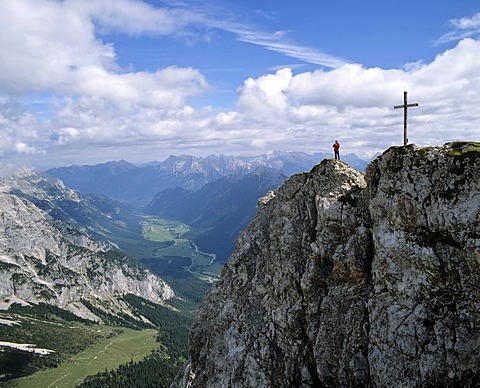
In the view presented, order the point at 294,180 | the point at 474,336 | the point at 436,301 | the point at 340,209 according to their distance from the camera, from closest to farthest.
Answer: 1. the point at 474,336
2. the point at 436,301
3. the point at 340,209
4. the point at 294,180

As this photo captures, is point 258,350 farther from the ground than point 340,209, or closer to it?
closer to it

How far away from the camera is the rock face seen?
27547mm

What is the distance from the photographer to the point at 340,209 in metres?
38.4

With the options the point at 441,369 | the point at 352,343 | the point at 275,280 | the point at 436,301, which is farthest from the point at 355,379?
the point at 275,280

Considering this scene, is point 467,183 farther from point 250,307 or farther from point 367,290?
point 250,307

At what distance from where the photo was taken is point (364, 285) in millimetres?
34188

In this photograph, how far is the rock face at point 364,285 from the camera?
2755 cm

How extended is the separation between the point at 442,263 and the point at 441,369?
7.49 metres

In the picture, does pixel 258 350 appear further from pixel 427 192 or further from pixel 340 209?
pixel 427 192

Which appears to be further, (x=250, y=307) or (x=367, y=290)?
(x=250, y=307)

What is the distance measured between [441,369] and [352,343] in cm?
746

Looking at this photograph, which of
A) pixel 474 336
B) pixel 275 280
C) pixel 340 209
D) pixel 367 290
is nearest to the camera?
pixel 474 336

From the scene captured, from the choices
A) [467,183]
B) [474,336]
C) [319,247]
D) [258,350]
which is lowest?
[258,350]

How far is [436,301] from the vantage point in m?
28.1
